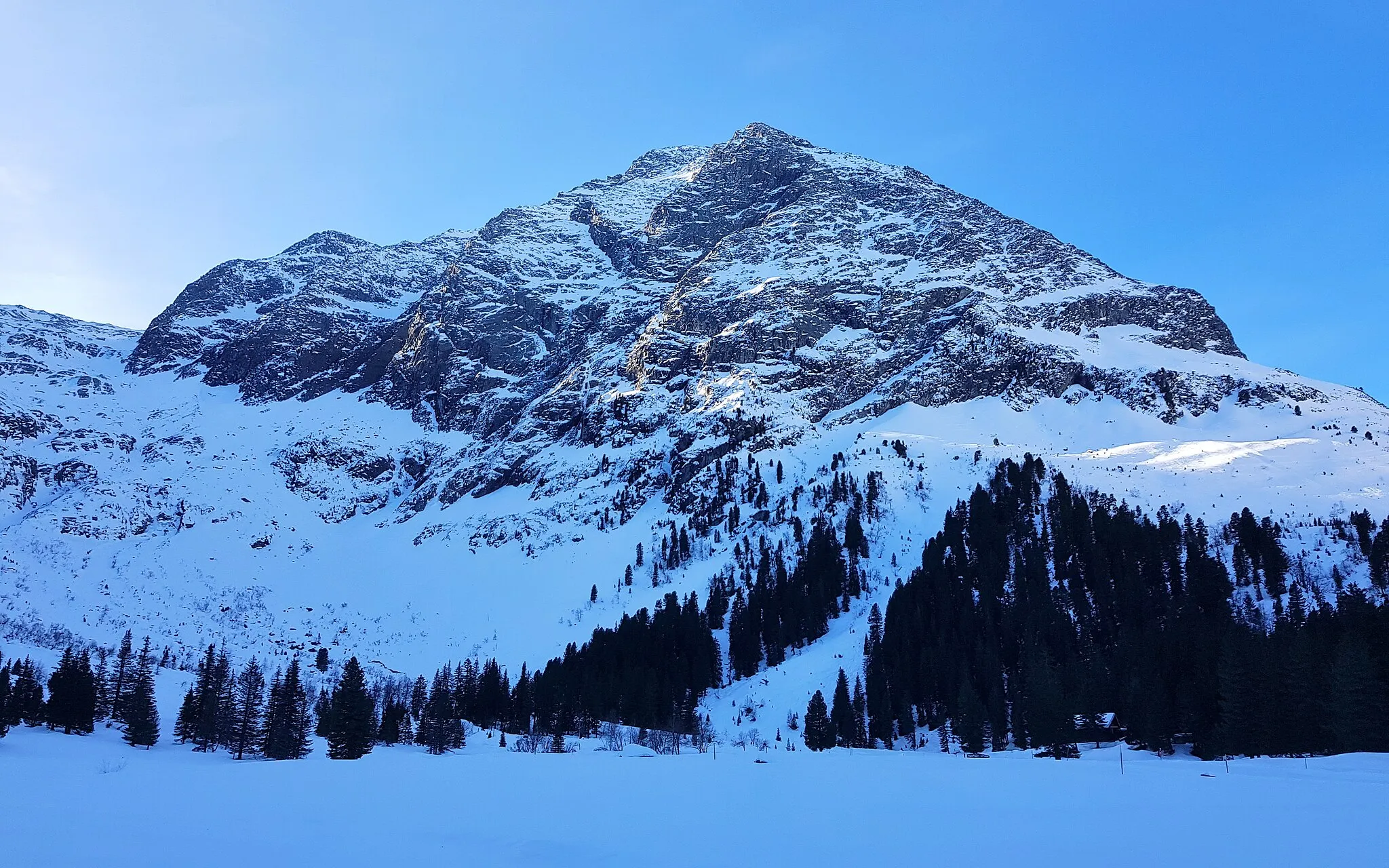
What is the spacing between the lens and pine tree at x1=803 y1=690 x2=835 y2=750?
74000 mm

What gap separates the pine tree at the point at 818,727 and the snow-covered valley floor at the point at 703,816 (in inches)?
1776

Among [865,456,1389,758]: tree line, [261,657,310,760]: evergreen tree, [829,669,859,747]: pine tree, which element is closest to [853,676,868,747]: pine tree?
[829,669,859,747]: pine tree

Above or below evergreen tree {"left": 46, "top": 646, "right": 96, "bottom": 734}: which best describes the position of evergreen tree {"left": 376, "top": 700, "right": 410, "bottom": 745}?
below

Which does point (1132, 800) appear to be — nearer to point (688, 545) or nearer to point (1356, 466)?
point (688, 545)

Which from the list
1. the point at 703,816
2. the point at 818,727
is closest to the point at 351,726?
the point at 818,727

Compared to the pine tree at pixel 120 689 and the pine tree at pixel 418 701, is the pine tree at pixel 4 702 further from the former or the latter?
the pine tree at pixel 418 701

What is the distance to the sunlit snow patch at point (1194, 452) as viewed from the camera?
5084 inches

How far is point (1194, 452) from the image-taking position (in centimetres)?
13588

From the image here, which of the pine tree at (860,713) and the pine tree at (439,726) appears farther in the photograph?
the pine tree at (860,713)

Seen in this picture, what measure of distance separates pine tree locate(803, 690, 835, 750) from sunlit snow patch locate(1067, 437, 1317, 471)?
273 ft

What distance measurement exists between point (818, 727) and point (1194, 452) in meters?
97.8

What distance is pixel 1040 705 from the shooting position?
6256cm

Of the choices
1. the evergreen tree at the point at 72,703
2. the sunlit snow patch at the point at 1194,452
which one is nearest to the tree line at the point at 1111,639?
the sunlit snow patch at the point at 1194,452

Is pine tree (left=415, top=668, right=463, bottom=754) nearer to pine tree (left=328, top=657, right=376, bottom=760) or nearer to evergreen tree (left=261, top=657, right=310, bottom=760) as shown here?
pine tree (left=328, top=657, right=376, bottom=760)
